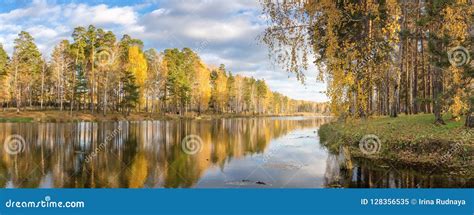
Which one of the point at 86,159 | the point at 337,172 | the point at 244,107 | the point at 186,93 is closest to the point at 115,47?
the point at 186,93

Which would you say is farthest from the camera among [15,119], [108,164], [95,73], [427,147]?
[95,73]

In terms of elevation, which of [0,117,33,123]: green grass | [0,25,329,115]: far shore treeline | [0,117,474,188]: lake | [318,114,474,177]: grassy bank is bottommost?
[0,117,474,188]: lake

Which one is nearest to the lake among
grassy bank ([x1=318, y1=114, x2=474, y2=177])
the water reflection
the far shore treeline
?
the water reflection

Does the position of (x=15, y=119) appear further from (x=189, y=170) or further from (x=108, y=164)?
(x=189, y=170)

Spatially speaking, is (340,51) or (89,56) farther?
(89,56)

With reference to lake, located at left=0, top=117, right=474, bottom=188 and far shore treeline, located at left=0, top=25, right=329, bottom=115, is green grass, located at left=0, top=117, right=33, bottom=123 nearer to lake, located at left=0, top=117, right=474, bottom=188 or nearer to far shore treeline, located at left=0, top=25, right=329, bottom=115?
far shore treeline, located at left=0, top=25, right=329, bottom=115

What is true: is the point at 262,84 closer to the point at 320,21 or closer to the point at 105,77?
the point at 105,77

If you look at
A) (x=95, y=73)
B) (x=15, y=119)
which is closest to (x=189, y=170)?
(x=15, y=119)

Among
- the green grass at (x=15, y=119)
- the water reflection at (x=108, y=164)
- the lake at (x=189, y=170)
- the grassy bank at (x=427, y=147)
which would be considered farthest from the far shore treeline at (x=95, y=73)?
the grassy bank at (x=427, y=147)

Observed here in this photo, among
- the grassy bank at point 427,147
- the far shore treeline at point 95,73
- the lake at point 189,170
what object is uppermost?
the far shore treeline at point 95,73

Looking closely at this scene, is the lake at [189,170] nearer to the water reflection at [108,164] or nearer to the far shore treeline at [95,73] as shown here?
the water reflection at [108,164]

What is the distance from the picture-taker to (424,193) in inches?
302

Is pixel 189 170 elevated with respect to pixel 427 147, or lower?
lower

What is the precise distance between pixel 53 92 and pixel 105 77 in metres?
15.3
